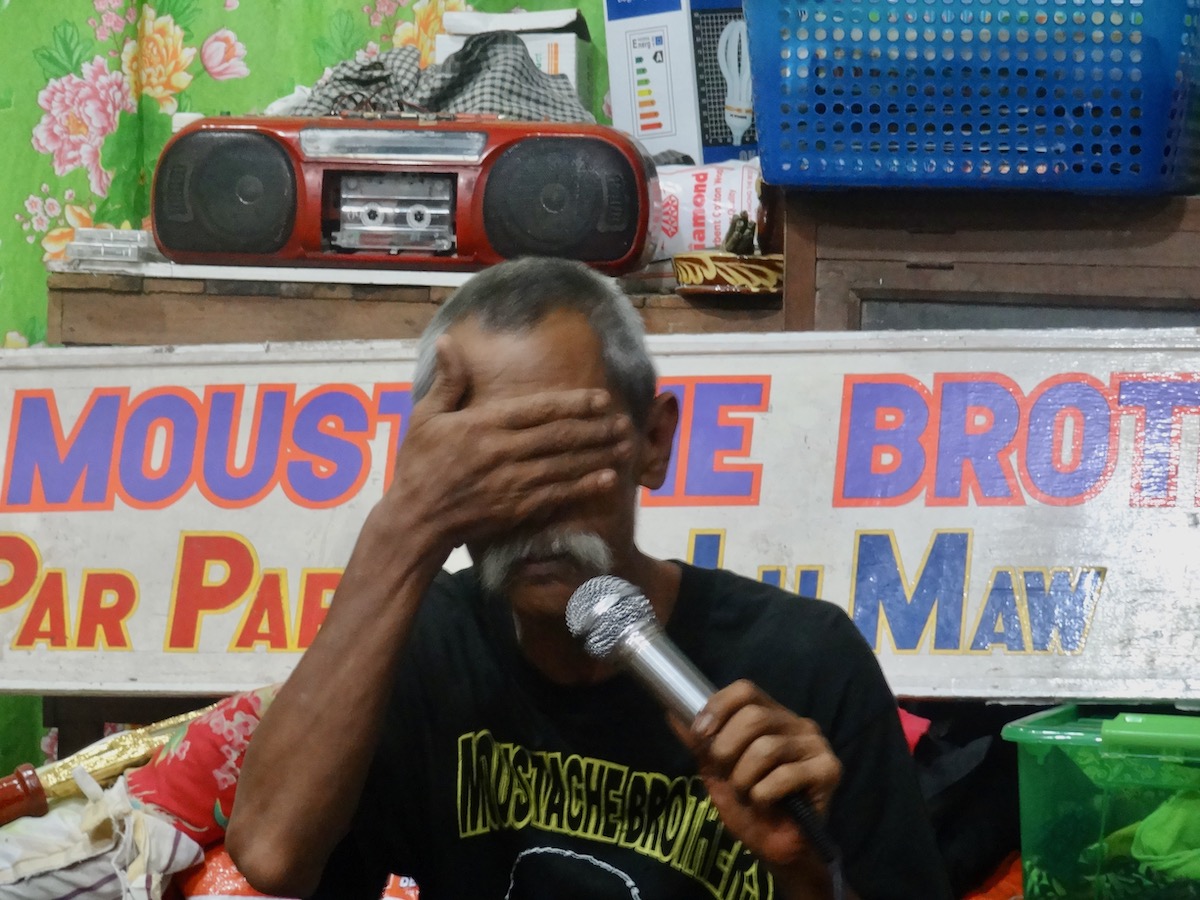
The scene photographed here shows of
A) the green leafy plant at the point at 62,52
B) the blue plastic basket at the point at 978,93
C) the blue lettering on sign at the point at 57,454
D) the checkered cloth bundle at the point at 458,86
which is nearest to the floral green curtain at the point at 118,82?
the green leafy plant at the point at 62,52

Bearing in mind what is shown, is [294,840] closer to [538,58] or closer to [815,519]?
[815,519]

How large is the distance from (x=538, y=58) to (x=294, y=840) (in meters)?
1.95

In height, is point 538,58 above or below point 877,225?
above

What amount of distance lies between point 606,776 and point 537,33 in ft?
6.21

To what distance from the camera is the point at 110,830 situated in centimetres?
159

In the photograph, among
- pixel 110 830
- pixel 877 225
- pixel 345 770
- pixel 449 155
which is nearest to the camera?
pixel 345 770

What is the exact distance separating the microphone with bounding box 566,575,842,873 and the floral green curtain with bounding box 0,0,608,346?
2036mm

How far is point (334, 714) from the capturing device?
92cm

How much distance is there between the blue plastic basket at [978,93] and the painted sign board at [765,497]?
0.23m

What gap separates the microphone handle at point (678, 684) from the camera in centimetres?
78

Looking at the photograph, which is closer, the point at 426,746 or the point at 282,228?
the point at 426,746

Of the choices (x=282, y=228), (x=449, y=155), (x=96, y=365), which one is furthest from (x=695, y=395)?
(x=96, y=365)

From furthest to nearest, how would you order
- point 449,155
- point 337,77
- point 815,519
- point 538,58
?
point 538,58
point 337,77
point 449,155
point 815,519

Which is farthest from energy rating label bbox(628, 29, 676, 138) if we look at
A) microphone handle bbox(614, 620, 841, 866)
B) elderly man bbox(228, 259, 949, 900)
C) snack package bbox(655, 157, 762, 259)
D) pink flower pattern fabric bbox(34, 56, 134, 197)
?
microphone handle bbox(614, 620, 841, 866)
